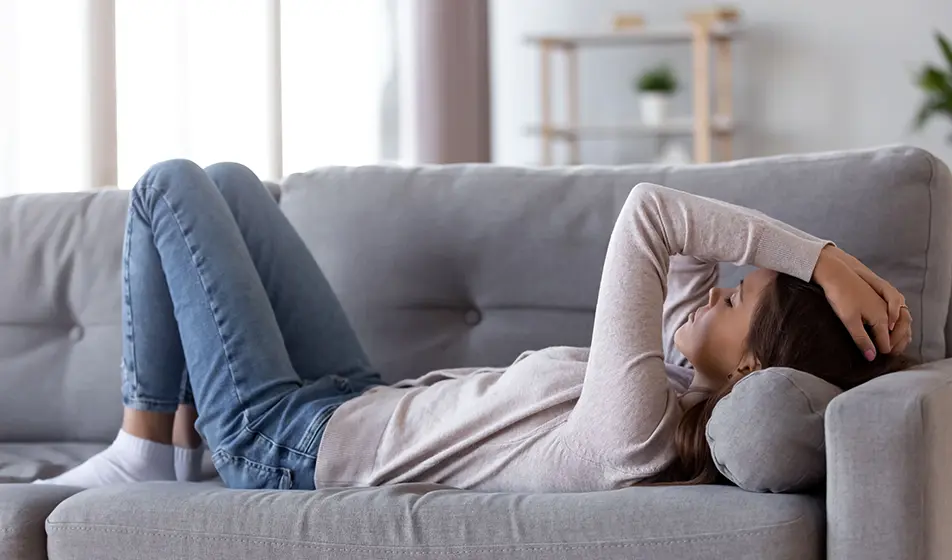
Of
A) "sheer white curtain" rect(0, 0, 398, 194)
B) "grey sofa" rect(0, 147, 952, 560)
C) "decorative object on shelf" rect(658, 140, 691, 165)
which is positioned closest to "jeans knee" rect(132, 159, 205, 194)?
"grey sofa" rect(0, 147, 952, 560)

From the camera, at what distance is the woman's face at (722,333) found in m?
1.41

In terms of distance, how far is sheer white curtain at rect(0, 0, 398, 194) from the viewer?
9.66ft

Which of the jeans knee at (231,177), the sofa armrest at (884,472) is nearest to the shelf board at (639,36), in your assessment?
the jeans knee at (231,177)

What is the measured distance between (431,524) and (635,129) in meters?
3.99

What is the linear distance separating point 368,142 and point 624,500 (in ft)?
11.6

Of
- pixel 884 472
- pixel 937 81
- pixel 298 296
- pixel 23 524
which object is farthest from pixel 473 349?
pixel 937 81

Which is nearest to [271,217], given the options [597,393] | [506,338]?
[506,338]

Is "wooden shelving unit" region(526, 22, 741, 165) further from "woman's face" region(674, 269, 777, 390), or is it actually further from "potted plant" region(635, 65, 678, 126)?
"woman's face" region(674, 269, 777, 390)

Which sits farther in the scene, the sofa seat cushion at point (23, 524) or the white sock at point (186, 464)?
the white sock at point (186, 464)

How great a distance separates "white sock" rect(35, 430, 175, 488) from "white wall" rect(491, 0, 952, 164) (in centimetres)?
405

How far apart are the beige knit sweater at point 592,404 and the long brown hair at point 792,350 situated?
0.02 meters

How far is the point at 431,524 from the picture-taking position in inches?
50.3

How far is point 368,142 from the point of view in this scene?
15.2 ft

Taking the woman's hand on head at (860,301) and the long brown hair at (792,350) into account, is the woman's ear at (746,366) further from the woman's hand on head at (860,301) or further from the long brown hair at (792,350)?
the woman's hand on head at (860,301)
